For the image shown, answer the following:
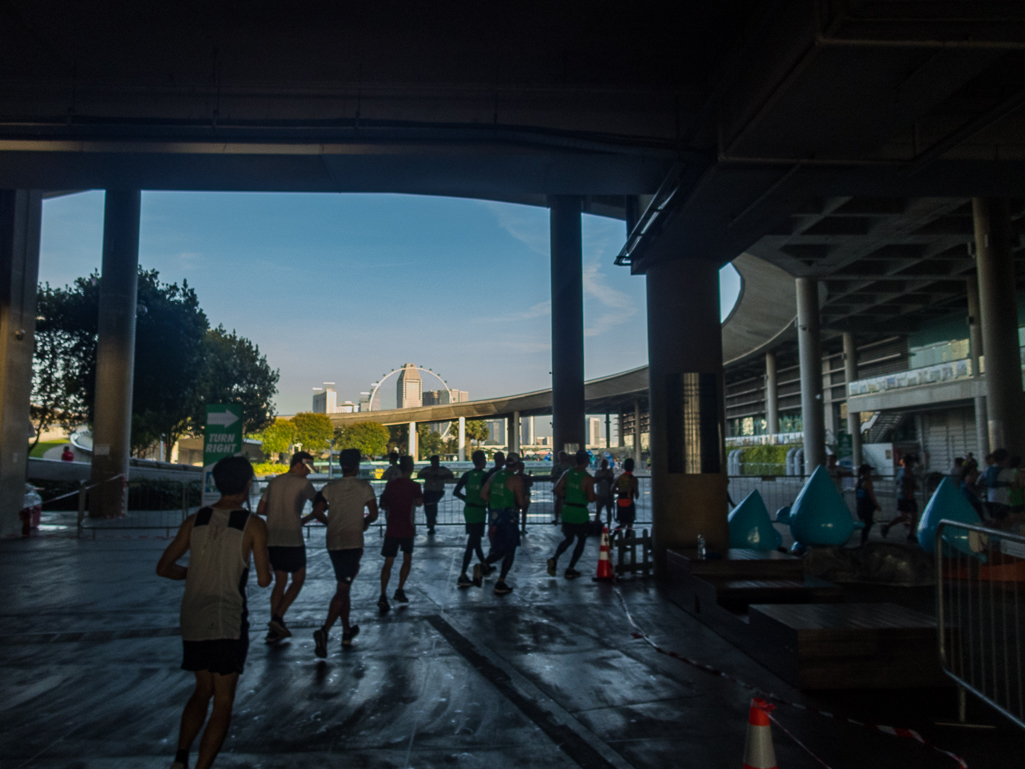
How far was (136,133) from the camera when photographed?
27.3 feet

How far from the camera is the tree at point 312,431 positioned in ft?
270

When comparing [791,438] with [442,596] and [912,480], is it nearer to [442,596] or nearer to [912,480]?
[912,480]

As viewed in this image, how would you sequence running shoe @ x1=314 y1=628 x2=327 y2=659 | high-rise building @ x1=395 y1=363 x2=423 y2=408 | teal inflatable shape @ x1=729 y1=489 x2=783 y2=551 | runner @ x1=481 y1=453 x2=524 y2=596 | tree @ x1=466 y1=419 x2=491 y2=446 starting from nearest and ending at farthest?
running shoe @ x1=314 y1=628 x2=327 y2=659
runner @ x1=481 y1=453 x2=524 y2=596
teal inflatable shape @ x1=729 y1=489 x2=783 y2=551
tree @ x1=466 y1=419 x2=491 y2=446
high-rise building @ x1=395 y1=363 x2=423 y2=408

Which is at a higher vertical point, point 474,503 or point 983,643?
point 474,503

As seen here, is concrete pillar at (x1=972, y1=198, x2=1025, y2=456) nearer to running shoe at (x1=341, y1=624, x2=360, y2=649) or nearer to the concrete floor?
the concrete floor

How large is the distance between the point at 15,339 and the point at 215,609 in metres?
16.1

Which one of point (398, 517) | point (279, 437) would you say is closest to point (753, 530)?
point (398, 517)

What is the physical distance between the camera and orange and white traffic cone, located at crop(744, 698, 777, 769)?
3.03 meters

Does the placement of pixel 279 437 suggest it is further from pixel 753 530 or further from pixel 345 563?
pixel 345 563

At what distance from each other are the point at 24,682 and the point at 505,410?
269ft

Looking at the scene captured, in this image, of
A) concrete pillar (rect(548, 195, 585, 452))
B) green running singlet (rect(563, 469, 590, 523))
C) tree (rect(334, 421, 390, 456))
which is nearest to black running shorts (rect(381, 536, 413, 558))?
green running singlet (rect(563, 469, 590, 523))

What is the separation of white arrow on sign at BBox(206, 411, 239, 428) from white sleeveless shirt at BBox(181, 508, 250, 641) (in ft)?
21.4

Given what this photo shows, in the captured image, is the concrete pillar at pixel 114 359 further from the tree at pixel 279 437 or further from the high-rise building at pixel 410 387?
the high-rise building at pixel 410 387

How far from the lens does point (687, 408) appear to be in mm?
10586
